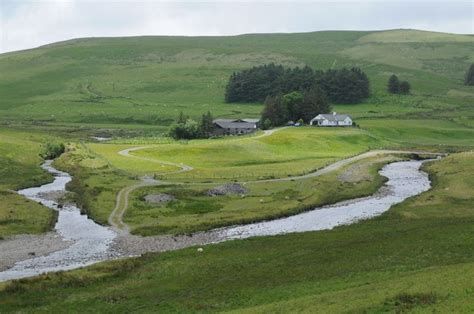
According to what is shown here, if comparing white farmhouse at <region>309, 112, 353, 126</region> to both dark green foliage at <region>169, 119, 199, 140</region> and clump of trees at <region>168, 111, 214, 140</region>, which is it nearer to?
clump of trees at <region>168, 111, 214, 140</region>

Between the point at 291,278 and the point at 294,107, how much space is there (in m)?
144

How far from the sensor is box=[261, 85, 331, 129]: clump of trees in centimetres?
17650

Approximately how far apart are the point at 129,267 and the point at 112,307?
29.1 ft

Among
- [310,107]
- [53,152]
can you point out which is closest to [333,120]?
[310,107]

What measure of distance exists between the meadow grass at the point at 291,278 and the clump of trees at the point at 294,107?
382ft

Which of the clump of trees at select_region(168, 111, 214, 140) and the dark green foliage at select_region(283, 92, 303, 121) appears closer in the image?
the clump of trees at select_region(168, 111, 214, 140)

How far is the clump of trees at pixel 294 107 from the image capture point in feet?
579

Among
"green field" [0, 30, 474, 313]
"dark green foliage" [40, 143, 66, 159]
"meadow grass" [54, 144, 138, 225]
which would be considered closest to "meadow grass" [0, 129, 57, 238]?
"green field" [0, 30, 474, 313]

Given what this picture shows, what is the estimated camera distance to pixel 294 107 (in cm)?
18575

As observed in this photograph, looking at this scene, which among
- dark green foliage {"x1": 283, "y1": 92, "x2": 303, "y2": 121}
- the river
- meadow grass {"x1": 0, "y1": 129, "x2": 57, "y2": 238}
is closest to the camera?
the river

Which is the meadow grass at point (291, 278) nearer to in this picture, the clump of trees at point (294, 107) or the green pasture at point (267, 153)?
the green pasture at point (267, 153)

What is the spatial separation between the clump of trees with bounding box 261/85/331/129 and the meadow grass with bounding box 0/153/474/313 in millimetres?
116351

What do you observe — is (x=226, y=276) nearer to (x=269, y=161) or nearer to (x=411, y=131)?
(x=269, y=161)

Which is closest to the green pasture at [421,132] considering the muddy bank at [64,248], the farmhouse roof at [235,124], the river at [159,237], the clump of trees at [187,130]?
the farmhouse roof at [235,124]
